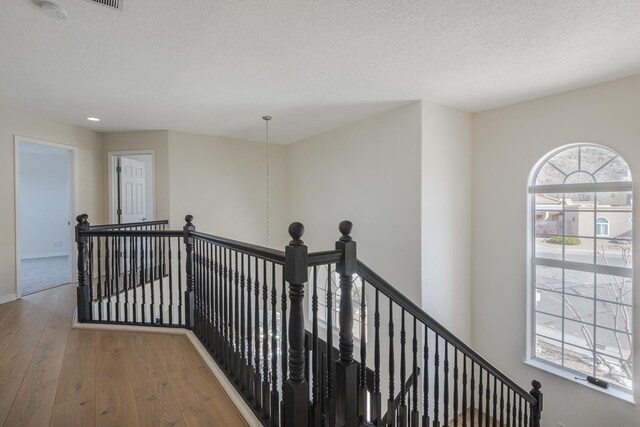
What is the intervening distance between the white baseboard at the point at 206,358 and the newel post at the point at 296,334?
1.20 ft

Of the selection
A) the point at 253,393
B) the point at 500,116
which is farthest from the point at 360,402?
the point at 500,116

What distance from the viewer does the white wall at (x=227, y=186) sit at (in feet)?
16.6

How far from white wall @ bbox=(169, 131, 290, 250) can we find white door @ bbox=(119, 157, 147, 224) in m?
0.90

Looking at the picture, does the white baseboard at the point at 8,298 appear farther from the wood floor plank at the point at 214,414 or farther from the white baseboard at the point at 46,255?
the white baseboard at the point at 46,255

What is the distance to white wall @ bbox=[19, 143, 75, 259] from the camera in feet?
22.1

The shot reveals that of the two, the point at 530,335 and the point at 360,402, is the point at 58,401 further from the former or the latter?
the point at 530,335

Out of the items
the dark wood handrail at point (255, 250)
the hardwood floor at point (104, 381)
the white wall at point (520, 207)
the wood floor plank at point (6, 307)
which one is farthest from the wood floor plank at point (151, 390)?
the white wall at point (520, 207)

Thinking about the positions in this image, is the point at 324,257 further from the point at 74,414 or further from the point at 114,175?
the point at 114,175

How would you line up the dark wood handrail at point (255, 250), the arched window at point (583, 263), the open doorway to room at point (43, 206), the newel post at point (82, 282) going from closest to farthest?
the dark wood handrail at point (255, 250) < the newel post at point (82, 282) < the arched window at point (583, 263) < the open doorway to room at point (43, 206)

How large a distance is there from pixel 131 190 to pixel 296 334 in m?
5.12

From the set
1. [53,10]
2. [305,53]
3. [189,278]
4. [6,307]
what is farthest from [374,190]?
[6,307]

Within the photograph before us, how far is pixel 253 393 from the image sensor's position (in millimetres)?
1764

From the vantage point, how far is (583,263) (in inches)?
137

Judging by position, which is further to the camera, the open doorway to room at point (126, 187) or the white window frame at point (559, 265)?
the open doorway to room at point (126, 187)
